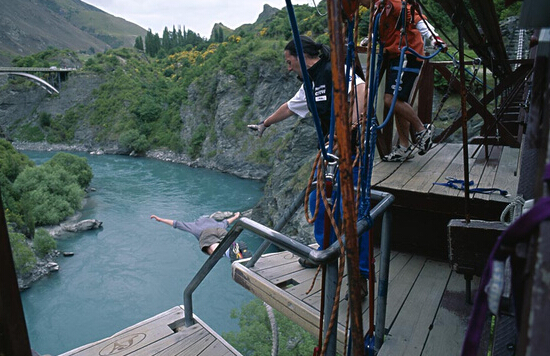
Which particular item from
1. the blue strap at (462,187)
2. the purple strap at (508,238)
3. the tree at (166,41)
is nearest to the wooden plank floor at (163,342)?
the blue strap at (462,187)

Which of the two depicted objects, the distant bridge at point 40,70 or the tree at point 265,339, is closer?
the tree at point 265,339

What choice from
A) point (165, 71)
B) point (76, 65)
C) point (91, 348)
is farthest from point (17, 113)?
point (91, 348)

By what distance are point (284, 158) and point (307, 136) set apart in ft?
7.36

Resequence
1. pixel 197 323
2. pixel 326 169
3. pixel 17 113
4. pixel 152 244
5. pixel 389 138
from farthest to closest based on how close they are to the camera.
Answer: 1. pixel 17 113
2. pixel 152 244
3. pixel 389 138
4. pixel 197 323
5. pixel 326 169

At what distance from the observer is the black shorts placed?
3512 mm

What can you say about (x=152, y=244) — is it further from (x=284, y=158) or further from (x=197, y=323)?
(x=197, y=323)

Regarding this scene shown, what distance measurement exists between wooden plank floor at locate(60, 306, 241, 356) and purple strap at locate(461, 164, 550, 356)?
2.61m

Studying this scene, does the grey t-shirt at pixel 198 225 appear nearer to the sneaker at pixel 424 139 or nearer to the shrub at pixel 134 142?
the sneaker at pixel 424 139

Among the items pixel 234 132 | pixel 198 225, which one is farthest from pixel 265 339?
pixel 234 132

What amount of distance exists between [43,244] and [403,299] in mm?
25155

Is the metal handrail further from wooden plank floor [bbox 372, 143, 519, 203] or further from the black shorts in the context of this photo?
the black shorts

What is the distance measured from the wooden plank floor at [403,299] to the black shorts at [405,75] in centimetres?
143

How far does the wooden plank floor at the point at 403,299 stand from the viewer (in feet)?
7.32

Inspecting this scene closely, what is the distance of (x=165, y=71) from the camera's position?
68062mm
